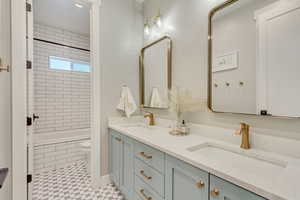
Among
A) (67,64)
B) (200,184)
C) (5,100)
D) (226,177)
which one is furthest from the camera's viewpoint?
(67,64)

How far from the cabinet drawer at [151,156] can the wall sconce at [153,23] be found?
5.18 feet

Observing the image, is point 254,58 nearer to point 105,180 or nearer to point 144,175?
point 144,175

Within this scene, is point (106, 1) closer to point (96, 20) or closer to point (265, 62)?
point (96, 20)

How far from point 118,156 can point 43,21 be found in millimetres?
2880

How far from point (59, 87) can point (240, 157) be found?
3.22m

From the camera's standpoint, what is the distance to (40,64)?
9.08ft

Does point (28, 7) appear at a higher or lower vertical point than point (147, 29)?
lower

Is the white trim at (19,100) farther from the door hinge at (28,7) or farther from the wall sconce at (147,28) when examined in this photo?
the wall sconce at (147,28)

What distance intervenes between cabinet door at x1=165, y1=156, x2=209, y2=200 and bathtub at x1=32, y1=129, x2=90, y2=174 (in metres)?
1.87

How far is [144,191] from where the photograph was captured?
1303 millimetres

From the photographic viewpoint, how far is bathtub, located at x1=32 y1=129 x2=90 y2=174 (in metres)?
2.54

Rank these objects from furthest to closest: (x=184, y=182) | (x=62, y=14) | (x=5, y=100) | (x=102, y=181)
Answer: (x=62, y=14)
(x=102, y=181)
(x=5, y=100)
(x=184, y=182)

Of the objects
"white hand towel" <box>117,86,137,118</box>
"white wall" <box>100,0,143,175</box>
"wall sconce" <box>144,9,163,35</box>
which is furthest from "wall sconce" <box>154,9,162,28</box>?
"white hand towel" <box>117,86,137,118</box>

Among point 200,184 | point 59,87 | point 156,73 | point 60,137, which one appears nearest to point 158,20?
point 156,73
